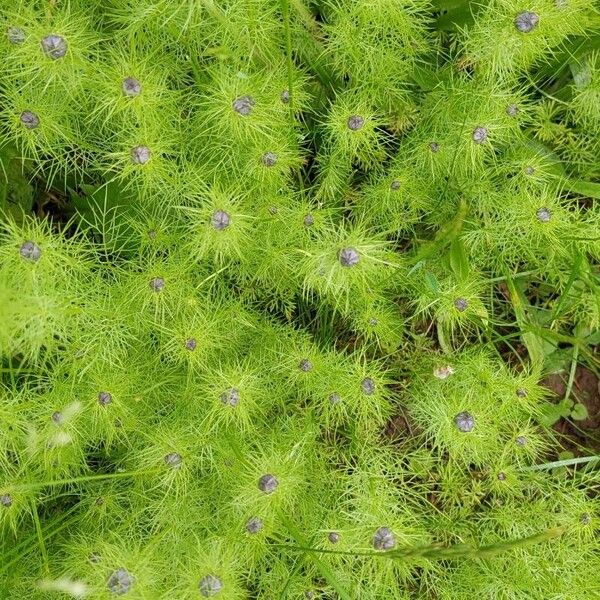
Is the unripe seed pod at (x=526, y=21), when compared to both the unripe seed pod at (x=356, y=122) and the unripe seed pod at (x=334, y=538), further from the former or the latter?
the unripe seed pod at (x=334, y=538)

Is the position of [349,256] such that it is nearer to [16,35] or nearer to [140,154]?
[140,154]

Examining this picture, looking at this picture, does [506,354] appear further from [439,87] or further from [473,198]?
[439,87]

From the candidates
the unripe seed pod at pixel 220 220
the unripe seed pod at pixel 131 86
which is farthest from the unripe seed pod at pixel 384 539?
the unripe seed pod at pixel 131 86

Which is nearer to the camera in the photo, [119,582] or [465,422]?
[119,582]

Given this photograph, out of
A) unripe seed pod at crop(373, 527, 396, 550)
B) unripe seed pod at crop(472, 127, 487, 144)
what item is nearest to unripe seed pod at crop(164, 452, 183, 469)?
unripe seed pod at crop(373, 527, 396, 550)

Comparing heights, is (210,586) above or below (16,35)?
below

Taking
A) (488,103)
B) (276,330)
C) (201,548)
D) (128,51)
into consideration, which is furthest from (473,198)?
(201,548)

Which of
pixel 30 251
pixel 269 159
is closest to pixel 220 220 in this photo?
pixel 269 159
